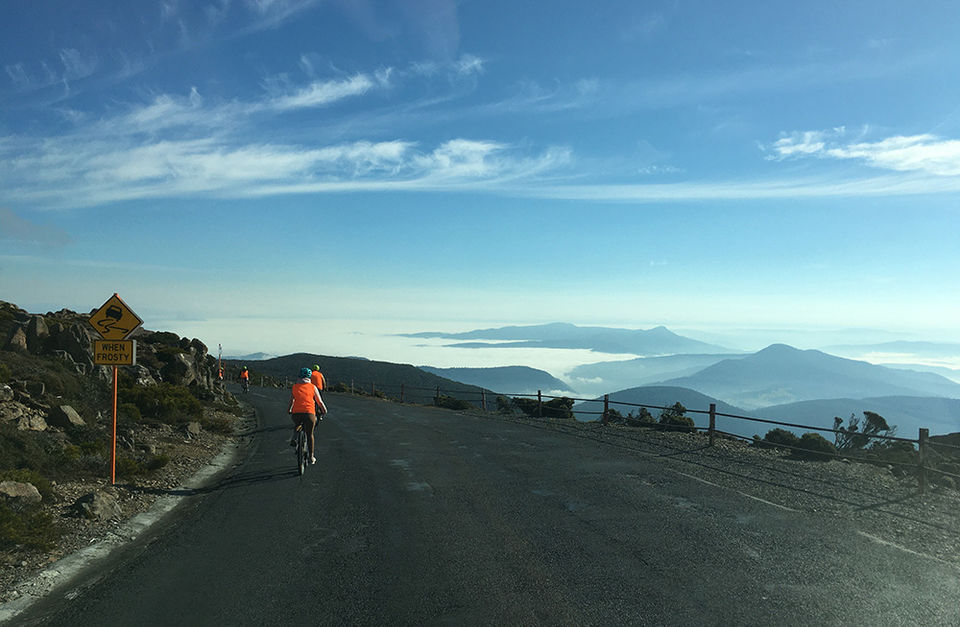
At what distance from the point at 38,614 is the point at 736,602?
5.98 meters

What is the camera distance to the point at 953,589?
19.6 feet

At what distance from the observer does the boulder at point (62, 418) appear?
13.8 metres

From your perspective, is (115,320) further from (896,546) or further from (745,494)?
(896,546)

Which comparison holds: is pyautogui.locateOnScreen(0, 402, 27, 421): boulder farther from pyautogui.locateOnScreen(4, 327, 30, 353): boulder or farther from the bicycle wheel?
pyautogui.locateOnScreen(4, 327, 30, 353): boulder

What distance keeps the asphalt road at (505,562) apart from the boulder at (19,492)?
2.01 m

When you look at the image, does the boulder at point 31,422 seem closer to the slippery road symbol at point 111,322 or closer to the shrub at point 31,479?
the slippery road symbol at point 111,322

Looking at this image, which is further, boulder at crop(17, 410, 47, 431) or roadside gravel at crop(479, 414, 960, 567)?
boulder at crop(17, 410, 47, 431)

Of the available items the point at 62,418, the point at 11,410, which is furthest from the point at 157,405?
the point at 11,410

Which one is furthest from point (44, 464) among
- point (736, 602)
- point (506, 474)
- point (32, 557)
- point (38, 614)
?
point (736, 602)

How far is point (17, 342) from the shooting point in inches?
754

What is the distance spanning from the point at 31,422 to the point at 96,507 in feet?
17.5

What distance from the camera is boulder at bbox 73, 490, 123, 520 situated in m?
8.62

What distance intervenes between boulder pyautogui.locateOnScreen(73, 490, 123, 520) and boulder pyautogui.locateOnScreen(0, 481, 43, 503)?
0.54 m

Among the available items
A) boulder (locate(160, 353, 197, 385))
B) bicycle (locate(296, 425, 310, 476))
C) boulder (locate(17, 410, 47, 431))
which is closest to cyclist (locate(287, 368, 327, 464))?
bicycle (locate(296, 425, 310, 476))
